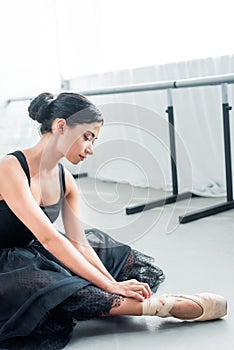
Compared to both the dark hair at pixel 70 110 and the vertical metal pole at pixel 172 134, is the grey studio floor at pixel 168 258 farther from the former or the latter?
the dark hair at pixel 70 110

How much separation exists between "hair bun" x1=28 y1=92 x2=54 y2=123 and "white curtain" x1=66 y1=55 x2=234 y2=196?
6.03 feet

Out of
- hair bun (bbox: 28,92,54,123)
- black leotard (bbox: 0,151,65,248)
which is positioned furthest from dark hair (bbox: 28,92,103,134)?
black leotard (bbox: 0,151,65,248)

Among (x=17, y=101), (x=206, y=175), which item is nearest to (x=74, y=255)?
(x=206, y=175)

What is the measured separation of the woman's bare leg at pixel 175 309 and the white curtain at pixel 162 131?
6.16ft

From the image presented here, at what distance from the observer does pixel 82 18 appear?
4.30m

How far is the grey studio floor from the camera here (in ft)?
4.96

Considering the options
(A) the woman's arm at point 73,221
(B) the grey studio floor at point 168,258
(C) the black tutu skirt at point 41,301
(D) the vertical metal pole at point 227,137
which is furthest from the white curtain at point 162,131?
(C) the black tutu skirt at point 41,301

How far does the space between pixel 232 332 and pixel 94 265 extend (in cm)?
47

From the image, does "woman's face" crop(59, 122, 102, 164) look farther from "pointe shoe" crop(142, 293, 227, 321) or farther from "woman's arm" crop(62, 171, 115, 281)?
"pointe shoe" crop(142, 293, 227, 321)

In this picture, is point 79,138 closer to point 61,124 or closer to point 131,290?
point 61,124

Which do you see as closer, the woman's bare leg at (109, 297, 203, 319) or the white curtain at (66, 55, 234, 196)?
the woman's bare leg at (109, 297, 203, 319)

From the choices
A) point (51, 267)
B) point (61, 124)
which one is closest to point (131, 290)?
point (51, 267)

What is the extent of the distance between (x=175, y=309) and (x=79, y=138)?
0.59m

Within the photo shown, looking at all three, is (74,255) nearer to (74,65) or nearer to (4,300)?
(4,300)
